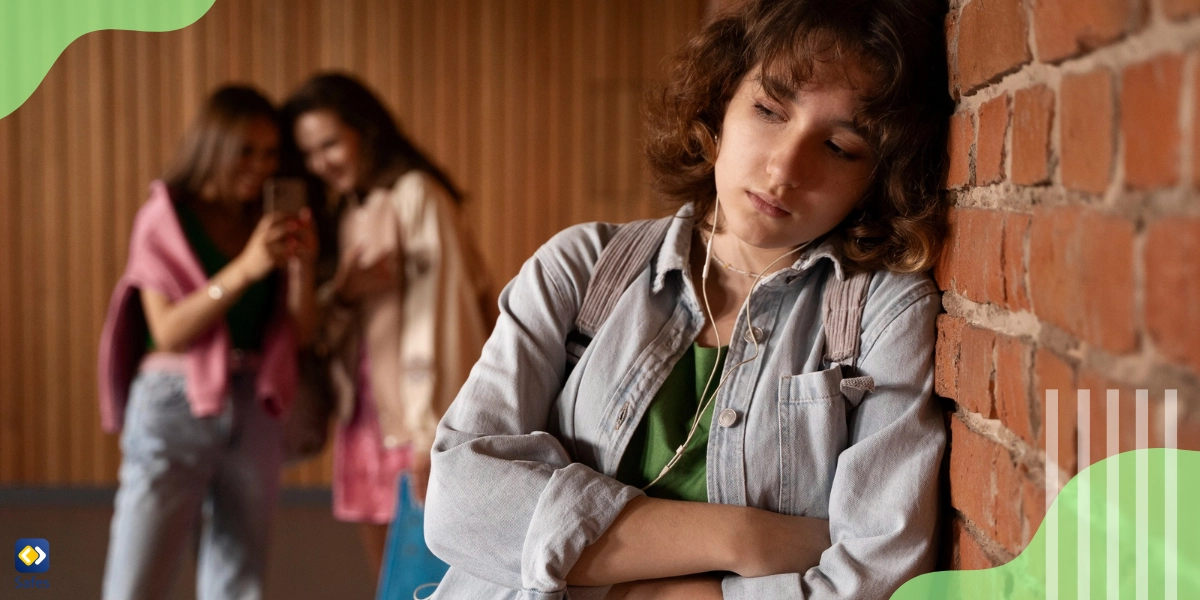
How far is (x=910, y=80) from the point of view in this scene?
0.90m

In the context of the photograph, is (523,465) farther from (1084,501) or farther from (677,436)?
(1084,501)

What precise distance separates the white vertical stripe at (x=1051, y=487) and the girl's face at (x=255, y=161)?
1.81 metres

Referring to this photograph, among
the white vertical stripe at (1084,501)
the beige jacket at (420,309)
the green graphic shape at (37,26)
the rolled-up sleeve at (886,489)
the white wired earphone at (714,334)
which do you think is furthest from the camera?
the beige jacket at (420,309)

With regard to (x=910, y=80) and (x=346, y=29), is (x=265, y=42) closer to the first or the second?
(x=346, y=29)

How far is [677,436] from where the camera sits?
96 cm

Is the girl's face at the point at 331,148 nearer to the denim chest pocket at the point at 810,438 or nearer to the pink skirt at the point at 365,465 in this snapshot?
the pink skirt at the point at 365,465

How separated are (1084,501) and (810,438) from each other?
12.8 inches

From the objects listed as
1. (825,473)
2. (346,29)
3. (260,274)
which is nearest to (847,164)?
(825,473)

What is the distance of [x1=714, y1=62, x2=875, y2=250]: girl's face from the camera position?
894 mm

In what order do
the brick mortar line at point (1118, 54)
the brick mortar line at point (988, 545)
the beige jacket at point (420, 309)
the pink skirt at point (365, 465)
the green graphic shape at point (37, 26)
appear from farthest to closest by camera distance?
the pink skirt at point (365, 465) → the beige jacket at point (420, 309) → the green graphic shape at point (37, 26) → the brick mortar line at point (988, 545) → the brick mortar line at point (1118, 54)

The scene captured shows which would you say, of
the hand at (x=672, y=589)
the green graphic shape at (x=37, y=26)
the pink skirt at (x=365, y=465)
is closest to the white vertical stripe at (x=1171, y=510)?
the hand at (x=672, y=589)

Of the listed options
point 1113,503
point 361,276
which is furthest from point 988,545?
point 361,276

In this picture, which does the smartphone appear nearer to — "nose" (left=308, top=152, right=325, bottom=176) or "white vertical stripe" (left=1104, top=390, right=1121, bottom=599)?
"nose" (left=308, top=152, right=325, bottom=176)

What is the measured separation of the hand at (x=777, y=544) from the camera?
2.84 ft
